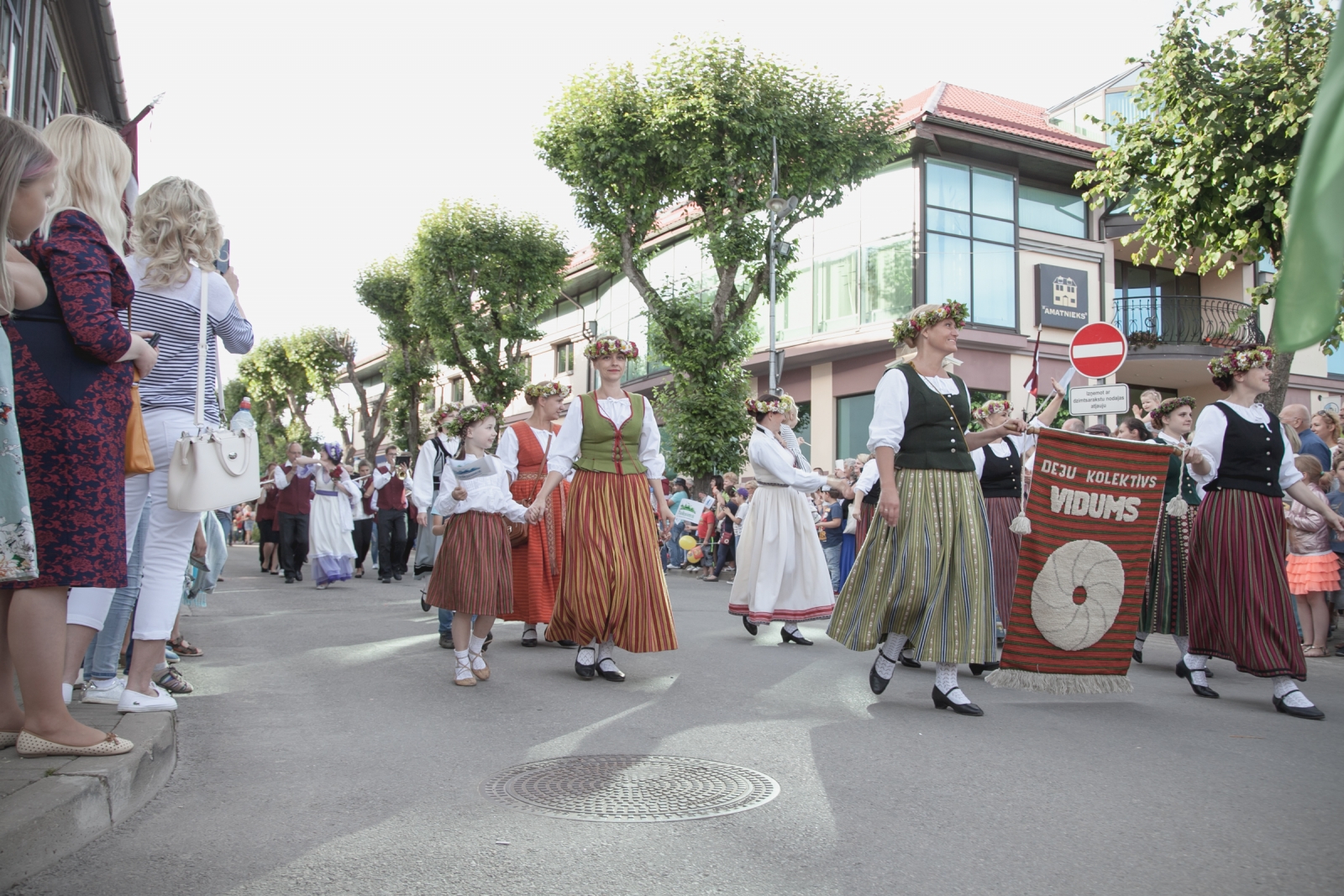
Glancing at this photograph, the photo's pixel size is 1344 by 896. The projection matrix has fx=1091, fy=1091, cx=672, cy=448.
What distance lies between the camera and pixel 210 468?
448cm

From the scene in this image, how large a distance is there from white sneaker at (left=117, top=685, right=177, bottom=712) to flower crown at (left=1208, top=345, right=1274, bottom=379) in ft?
19.2

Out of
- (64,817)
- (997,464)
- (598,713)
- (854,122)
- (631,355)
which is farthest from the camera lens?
(854,122)

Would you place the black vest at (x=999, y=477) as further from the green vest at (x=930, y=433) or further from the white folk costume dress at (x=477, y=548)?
the white folk costume dress at (x=477, y=548)

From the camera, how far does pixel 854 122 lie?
78.1 feet

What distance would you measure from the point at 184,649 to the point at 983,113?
947 inches

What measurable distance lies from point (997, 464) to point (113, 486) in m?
6.23

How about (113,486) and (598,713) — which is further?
(598,713)

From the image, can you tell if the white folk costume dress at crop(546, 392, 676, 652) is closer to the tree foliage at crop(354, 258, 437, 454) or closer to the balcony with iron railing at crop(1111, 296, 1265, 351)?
the balcony with iron railing at crop(1111, 296, 1265, 351)

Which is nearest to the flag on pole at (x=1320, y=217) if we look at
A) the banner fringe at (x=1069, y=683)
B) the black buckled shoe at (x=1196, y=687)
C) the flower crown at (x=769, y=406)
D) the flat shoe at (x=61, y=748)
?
the flat shoe at (x=61, y=748)

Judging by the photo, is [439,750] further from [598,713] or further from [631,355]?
[631,355]

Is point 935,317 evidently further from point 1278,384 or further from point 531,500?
point 1278,384

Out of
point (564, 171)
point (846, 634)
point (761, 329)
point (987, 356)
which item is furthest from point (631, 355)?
point (761, 329)

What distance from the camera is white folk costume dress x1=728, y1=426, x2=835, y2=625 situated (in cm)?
909

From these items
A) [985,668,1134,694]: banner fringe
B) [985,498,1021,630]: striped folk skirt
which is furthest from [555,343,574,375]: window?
[985,668,1134,694]: banner fringe
